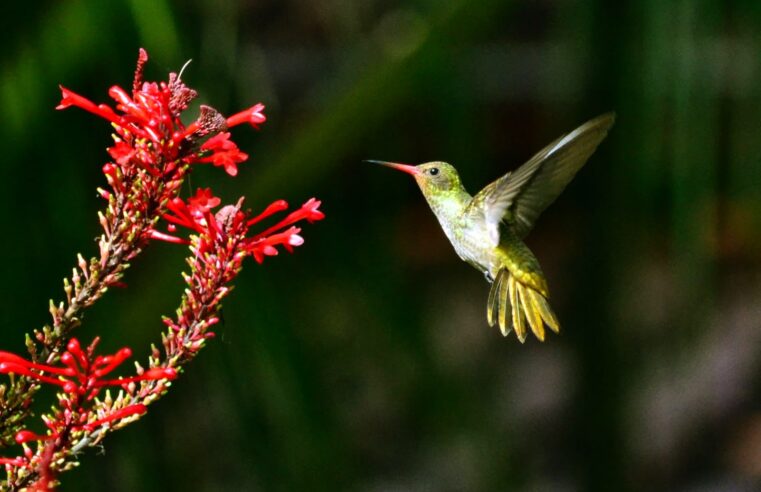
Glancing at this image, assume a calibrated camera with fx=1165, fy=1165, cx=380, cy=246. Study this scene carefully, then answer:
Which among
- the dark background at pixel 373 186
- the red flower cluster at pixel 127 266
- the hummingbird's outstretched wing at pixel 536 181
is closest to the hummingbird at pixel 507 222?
the hummingbird's outstretched wing at pixel 536 181

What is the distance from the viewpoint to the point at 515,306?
0.87m

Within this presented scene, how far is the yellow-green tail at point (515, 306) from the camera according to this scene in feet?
2.75

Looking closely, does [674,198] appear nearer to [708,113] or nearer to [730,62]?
[708,113]

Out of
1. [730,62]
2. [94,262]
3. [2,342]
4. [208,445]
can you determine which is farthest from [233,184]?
[208,445]

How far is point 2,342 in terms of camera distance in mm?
1073

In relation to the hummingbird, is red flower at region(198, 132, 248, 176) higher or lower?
higher

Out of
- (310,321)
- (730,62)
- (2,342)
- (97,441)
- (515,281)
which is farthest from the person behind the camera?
(310,321)

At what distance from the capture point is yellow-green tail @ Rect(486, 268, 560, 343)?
84 cm

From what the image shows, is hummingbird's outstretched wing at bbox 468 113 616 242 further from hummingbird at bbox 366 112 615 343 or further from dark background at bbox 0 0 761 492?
dark background at bbox 0 0 761 492

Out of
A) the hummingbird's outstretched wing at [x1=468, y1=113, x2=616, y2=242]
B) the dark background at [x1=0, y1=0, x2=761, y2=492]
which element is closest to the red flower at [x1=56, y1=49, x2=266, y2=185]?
the hummingbird's outstretched wing at [x1=468, y1=113, x2=616, y2=242]

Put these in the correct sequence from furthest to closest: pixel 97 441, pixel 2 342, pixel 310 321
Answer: pixel 310 321 < pixel 2 342 < pixel 97 441

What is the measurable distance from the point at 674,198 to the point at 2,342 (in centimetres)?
65

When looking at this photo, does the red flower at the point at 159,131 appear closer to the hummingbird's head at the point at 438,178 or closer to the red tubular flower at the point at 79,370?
the red tubular flower at the point at 79,370

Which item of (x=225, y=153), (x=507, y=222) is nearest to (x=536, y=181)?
(x=507, y=222)
